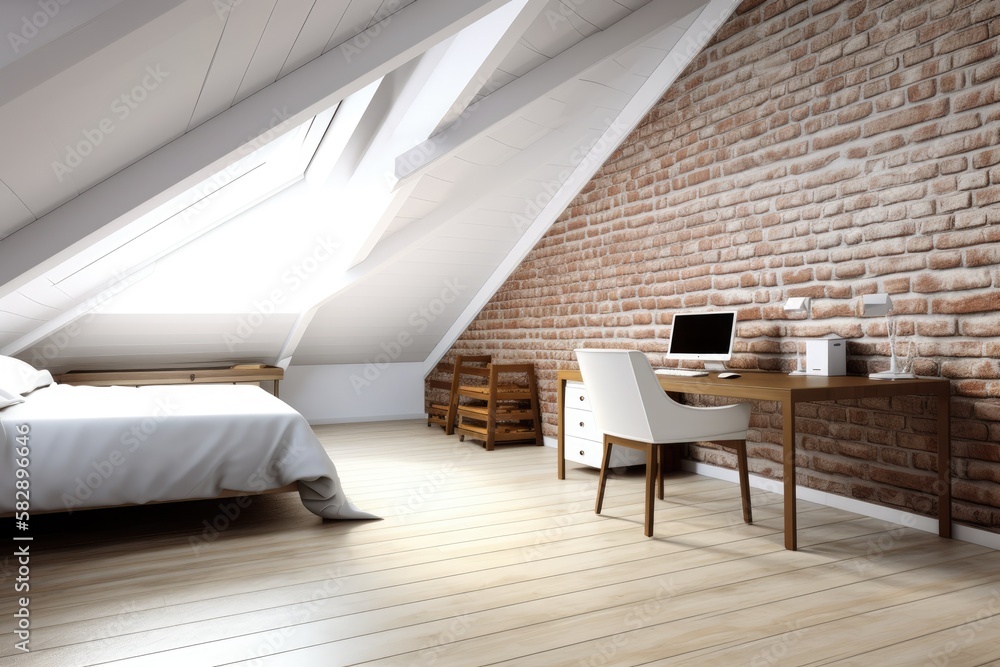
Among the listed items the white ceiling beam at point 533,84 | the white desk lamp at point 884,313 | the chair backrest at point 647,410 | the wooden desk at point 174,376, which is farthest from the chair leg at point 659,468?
the wooden desk at point 174,376

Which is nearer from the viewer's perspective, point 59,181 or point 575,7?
point 59,181

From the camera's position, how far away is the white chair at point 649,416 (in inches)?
112

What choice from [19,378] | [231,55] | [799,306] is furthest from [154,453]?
[799,306]

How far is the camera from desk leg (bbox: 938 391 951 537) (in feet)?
8.71

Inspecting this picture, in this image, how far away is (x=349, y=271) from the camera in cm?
478

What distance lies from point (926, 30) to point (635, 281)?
2.02m

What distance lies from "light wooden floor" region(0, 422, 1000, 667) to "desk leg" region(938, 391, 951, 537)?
99mm

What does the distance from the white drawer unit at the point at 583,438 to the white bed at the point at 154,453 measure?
1459 millimetres

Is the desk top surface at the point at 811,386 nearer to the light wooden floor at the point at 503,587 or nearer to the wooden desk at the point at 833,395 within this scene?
the wooden desk at the point at 833,395

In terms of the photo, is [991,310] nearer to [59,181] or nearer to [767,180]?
[767,180]

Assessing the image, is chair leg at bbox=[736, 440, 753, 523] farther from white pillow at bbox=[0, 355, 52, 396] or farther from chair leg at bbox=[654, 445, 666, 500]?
white pillow at bbox=[0, 355, 52, 396]

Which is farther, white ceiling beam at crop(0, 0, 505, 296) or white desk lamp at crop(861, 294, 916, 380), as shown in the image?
white desk lamp at crop(861, 294, 916, 380)

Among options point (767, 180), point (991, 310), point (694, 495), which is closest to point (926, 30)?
point (767, 180)

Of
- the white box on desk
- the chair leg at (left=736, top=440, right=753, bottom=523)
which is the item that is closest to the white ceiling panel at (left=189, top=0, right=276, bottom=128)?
the chair leg at (left=736, top=440, right=753, bottom=523)
